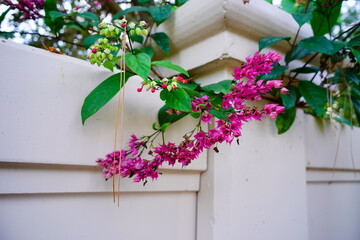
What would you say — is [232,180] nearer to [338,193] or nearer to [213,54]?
[213,54]

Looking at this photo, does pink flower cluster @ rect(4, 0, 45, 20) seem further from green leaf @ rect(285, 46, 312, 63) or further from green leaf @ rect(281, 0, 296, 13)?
green leaf @ rect(281, 0, 296, 13)

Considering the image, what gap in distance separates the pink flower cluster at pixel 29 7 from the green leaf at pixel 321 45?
757mm

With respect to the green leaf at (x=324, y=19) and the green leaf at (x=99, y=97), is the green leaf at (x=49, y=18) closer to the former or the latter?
the green leaf at (x=99, y=97)

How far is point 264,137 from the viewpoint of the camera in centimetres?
70

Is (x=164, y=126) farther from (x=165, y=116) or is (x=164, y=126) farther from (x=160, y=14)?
(x=160, y=14)

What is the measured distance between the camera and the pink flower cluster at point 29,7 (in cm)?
74

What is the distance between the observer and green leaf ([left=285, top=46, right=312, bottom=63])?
2.21ft

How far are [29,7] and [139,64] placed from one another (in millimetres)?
539

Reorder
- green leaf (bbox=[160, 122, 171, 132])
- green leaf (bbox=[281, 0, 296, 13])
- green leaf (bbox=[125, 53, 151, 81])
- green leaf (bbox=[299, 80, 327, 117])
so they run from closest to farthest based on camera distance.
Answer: green leaf (bbox=[125, 53, 151, 81]) < green leaf (bbox=[160, 122, 171, 132]) < green leaf (bbox=[299, 80, 327, 117]) < green leaf (bbox=[281, 0, 296, 13])

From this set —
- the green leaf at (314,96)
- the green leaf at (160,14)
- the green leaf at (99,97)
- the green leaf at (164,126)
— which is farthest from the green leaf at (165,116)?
the green leaf at (314,96)

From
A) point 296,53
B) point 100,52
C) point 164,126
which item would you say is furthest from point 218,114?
point 296,53

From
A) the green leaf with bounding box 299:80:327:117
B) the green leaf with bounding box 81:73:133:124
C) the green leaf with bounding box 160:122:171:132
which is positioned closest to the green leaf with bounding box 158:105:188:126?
the green leaf with bounding box 160:122:171:132

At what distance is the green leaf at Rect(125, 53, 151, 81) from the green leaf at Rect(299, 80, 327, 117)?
17.4 inches

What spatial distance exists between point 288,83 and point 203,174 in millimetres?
361
